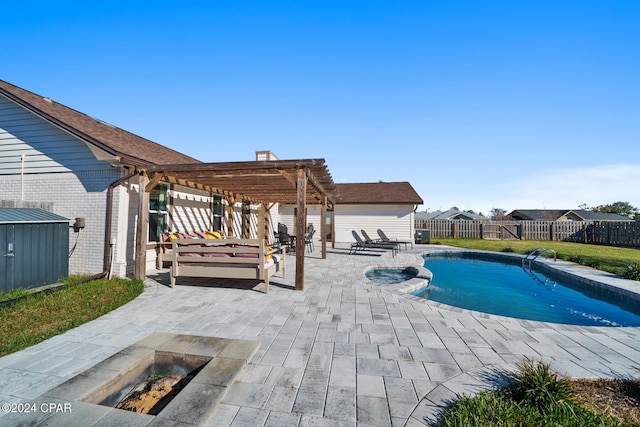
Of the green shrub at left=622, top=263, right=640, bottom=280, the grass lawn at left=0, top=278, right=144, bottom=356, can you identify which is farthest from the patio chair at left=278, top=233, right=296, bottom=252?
the green shrub at left=622, top=263, right=640, bottom=280

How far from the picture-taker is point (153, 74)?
35.8ft

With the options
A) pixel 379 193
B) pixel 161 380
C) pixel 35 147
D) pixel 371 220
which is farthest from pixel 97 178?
pixel 379 193

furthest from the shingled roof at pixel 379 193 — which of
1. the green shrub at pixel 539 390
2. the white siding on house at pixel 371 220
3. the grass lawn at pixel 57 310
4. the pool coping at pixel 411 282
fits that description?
the green shrub at pixel 539 390

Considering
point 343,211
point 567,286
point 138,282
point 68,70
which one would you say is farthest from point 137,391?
point 343,211

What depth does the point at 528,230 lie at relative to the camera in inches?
879

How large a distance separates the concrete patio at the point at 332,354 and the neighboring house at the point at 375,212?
45.4ft

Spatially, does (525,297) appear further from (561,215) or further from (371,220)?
(561,215)

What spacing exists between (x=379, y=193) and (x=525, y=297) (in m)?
13.7

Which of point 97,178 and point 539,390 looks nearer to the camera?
point 539,390

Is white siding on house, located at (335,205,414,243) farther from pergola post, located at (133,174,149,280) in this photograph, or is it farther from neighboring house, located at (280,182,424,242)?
pergola post, located at (133,174,149,280)

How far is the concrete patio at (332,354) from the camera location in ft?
7.23

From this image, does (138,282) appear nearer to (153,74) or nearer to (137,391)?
(137,391)

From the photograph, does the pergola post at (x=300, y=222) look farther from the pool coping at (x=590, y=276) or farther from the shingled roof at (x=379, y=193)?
the shingled roof at (x=379, y=193)

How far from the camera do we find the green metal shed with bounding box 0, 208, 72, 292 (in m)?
5.25
